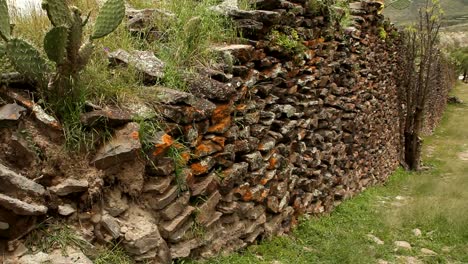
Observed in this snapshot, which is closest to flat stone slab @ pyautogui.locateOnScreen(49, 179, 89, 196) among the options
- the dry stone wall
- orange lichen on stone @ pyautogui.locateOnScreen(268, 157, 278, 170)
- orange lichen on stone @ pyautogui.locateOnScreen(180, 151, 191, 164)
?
the dry stone wall

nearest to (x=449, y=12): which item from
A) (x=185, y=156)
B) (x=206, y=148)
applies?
(x=206, y=148)

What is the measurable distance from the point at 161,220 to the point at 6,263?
127 cm

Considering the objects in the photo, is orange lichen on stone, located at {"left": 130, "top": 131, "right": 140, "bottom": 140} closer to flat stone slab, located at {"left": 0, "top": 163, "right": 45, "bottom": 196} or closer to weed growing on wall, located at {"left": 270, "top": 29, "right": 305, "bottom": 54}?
flat stone slab, located at {"left": 0, "top": 163, "right": 45, "bottom": 196}

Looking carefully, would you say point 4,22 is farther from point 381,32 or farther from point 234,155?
point 381,32

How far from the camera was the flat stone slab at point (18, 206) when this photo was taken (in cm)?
282

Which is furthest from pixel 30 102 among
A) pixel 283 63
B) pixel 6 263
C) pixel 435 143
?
pixel 435 143

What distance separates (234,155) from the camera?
4691 millimetres

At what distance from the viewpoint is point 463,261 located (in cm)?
597

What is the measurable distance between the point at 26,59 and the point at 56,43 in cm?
25

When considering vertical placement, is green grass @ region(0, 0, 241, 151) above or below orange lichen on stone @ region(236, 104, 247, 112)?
above

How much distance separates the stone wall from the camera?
3361 millimetres

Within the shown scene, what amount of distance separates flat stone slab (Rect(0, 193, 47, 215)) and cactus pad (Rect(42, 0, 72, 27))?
4.27 feet

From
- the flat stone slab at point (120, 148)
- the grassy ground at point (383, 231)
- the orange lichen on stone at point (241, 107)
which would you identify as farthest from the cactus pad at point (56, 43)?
the grassy ground at point (383, 231)

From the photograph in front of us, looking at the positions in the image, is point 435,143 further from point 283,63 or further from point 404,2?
point 283,63
